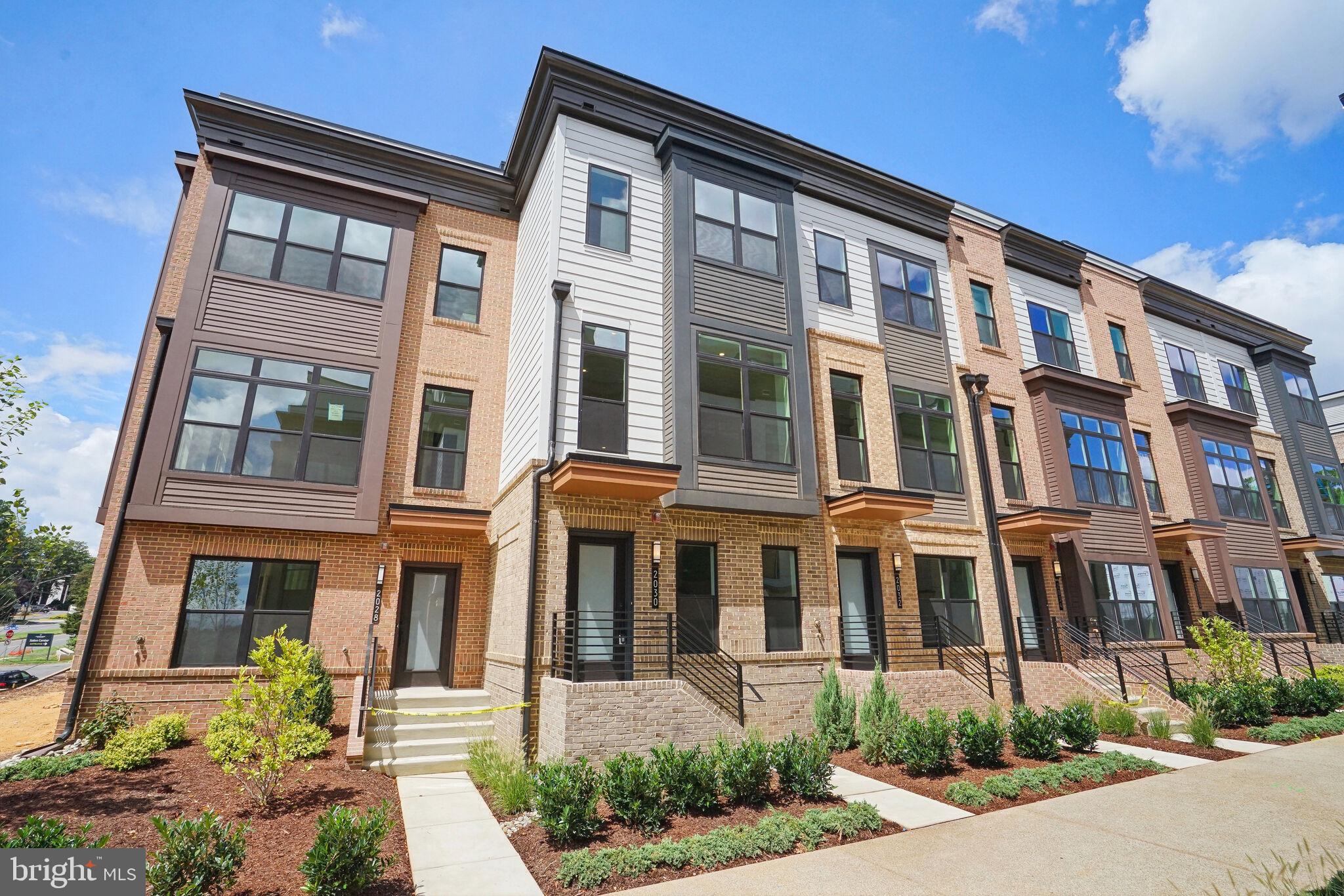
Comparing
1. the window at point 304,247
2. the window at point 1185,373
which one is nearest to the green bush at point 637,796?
the window at point 304,247

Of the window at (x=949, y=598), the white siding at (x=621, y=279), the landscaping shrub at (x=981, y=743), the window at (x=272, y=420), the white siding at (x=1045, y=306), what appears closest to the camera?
the landscaping shrub at (x=981, y=743)

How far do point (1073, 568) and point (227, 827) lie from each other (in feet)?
57.7

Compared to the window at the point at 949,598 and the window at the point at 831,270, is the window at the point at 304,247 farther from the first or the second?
the window at the point at 949,598

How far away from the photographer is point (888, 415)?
14750 millimetres

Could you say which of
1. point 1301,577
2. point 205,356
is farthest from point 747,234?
point 1301,577

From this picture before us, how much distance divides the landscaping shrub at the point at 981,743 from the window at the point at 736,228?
9450 millimetres

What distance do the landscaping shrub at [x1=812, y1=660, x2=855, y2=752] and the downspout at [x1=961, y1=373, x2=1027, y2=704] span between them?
422 cm

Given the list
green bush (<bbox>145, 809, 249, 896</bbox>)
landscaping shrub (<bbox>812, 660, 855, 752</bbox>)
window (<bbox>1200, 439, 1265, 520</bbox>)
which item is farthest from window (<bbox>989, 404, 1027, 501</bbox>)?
green bush (<bbox>145, 809, 249, 896</bbox>)

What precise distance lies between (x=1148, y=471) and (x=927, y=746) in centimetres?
1606

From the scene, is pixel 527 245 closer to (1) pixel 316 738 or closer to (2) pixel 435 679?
(2) pixel 435 679

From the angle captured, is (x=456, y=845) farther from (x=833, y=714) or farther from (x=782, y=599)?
(x=782, y=599)

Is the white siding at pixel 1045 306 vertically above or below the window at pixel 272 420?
above

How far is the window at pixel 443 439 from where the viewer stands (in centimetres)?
1335

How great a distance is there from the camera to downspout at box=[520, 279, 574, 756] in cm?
966
